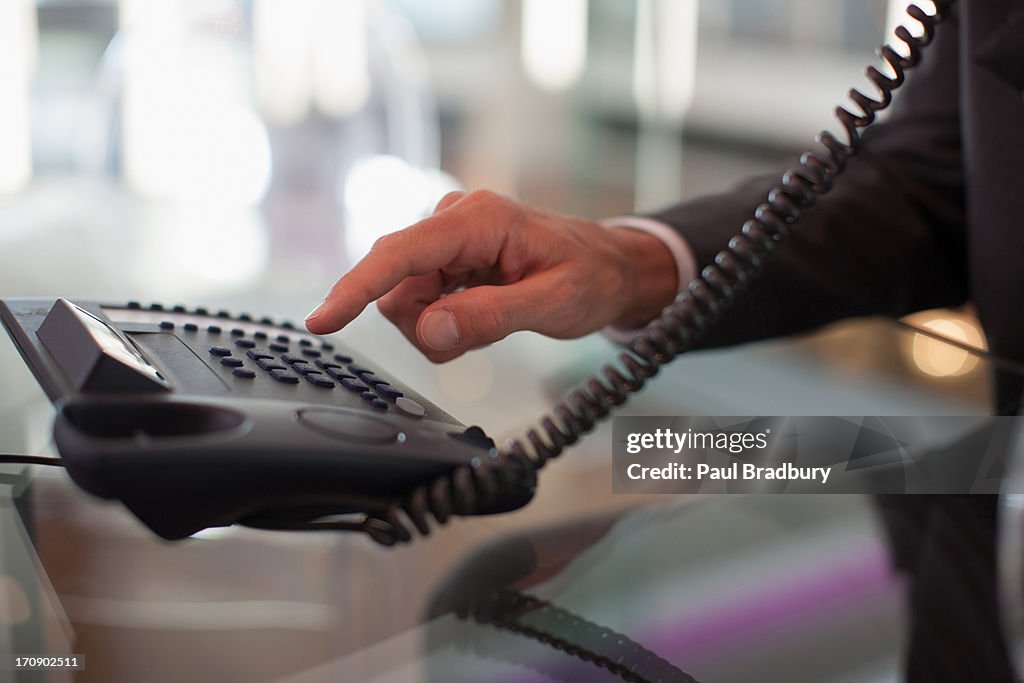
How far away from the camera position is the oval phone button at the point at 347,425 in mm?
373

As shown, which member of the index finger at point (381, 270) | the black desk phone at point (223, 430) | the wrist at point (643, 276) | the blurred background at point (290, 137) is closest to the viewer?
the black desk phone at point (223, 430)

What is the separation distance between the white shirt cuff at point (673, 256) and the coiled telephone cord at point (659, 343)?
0.13m

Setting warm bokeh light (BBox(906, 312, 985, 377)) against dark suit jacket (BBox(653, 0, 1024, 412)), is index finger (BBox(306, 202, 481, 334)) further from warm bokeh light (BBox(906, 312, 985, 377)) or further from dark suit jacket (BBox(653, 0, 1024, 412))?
warm bokeh light (BBox(906, 312, 985, 377))

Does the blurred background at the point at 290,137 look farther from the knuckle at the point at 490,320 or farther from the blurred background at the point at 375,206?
the knuckle at the point at 490,320

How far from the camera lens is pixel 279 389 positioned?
41 centimetres

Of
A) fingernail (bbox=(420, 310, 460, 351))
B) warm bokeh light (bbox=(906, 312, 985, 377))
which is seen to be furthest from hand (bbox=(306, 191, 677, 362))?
warm bokeh light (bbox=(906, 312, 985, 377))

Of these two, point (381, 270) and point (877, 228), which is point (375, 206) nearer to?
point (877, 228)

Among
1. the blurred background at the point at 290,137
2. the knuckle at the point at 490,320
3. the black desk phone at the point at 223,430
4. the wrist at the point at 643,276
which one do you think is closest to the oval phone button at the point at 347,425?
the black desk phone at the point at 223,430

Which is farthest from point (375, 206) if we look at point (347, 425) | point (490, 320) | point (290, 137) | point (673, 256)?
point (347, 425)

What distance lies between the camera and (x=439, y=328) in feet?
1.57

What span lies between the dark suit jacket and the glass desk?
0.21m

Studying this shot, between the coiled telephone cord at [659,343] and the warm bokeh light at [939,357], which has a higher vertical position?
the coiled telephone cord at [659,343]

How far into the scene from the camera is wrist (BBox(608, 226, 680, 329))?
617 mm

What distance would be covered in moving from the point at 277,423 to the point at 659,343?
0.18 m
